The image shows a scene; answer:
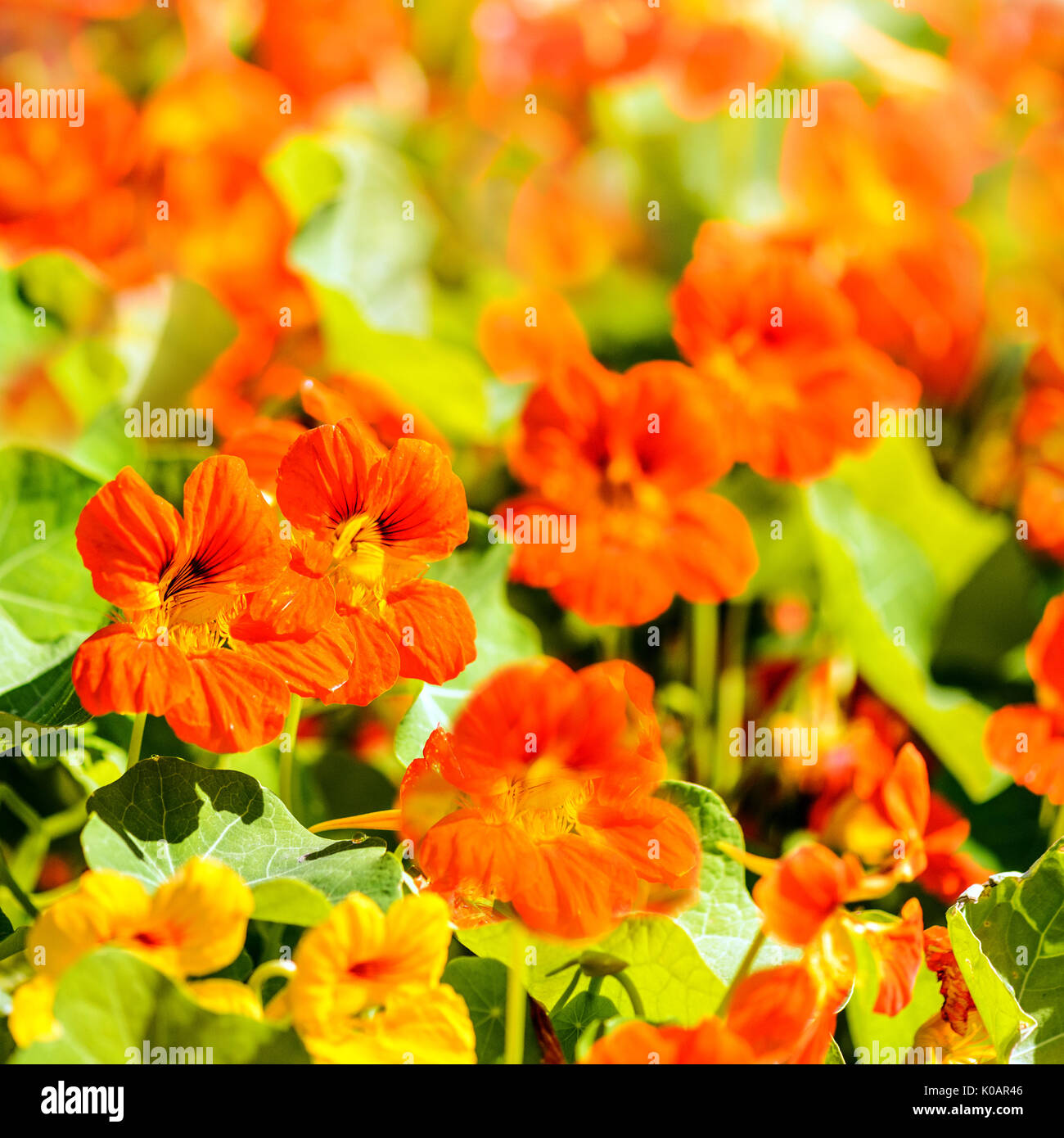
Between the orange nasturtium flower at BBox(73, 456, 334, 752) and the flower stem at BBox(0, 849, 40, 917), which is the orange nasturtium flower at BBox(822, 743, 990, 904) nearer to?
the orange nasturtium flower at BBox(73, 456, 334, 752)

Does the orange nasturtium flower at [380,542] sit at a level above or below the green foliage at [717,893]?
above

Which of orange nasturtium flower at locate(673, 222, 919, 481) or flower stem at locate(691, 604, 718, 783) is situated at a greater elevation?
orange nasturtium flower at locate(673, 222, 919, 481)

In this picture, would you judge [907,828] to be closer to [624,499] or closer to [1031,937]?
[1031,937]

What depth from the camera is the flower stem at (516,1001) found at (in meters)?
0.40

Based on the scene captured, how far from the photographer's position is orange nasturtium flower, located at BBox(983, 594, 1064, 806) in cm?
54

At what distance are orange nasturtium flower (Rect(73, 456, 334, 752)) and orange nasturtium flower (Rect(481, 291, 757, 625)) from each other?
0.21 metres

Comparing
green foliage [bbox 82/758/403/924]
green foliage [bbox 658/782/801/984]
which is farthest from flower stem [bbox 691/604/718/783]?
green foliage [bbox 82/758/403/924]

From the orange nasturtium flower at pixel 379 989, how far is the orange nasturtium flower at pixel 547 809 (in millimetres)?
32

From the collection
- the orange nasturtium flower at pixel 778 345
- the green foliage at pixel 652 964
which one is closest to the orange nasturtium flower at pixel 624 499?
the orange nasturtium flower at pixel 778 345

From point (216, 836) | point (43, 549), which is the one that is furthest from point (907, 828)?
point (43, 549)

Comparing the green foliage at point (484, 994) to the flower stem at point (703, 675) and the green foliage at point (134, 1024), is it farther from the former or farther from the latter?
the flower stem at point (703, 675)

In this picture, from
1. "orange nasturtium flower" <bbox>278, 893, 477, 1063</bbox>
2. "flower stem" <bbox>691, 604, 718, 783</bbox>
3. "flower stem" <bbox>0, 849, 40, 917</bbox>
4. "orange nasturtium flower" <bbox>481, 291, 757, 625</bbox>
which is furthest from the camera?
"flower stem" <bbox>691, 604, 718, 783</bbox>
